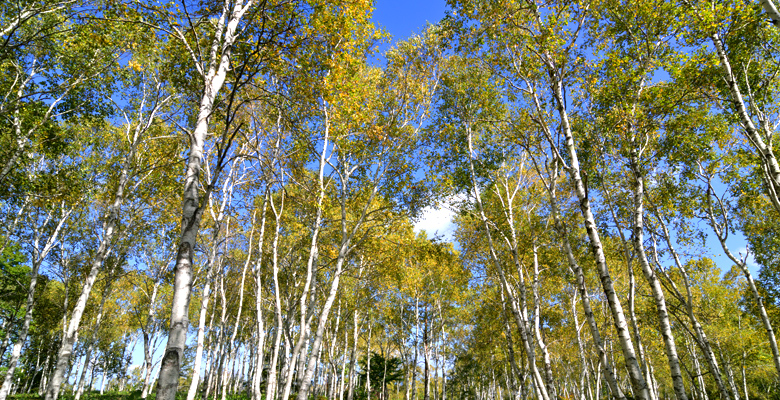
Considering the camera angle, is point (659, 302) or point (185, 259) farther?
point (659, 302)

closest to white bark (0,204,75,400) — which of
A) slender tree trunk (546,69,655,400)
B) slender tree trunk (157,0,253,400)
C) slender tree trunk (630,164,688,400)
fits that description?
slender tree trunk (157,0,253,400)

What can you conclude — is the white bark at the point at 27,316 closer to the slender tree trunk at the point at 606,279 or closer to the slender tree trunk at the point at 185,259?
the slender tree trunk at the point at 185,259

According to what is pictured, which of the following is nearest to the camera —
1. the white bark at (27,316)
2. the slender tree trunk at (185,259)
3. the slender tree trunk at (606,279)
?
the slender tree trunk at (185,259)

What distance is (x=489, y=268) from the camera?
17.2m

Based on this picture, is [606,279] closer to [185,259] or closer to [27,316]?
[185,259]

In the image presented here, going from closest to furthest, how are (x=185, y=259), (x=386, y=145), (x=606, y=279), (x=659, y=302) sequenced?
(x=185, y=259) < (x=606, y=279) < (x=659, y=302) < (x=386, y=145)

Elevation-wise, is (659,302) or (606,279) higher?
(606,279)

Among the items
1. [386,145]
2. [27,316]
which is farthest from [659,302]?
[27,316]

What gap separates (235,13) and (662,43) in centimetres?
1058

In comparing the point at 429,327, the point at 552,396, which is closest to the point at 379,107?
the point at 552,396

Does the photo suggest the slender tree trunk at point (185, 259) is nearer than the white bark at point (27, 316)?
Yes

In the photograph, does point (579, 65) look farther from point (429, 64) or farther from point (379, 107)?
point (379, 107)

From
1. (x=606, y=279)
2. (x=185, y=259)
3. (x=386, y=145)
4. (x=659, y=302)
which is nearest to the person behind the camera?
(x=185, y=259)

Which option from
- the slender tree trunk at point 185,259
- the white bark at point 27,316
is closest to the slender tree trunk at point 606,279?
the slender tree trunk at point 185,259
